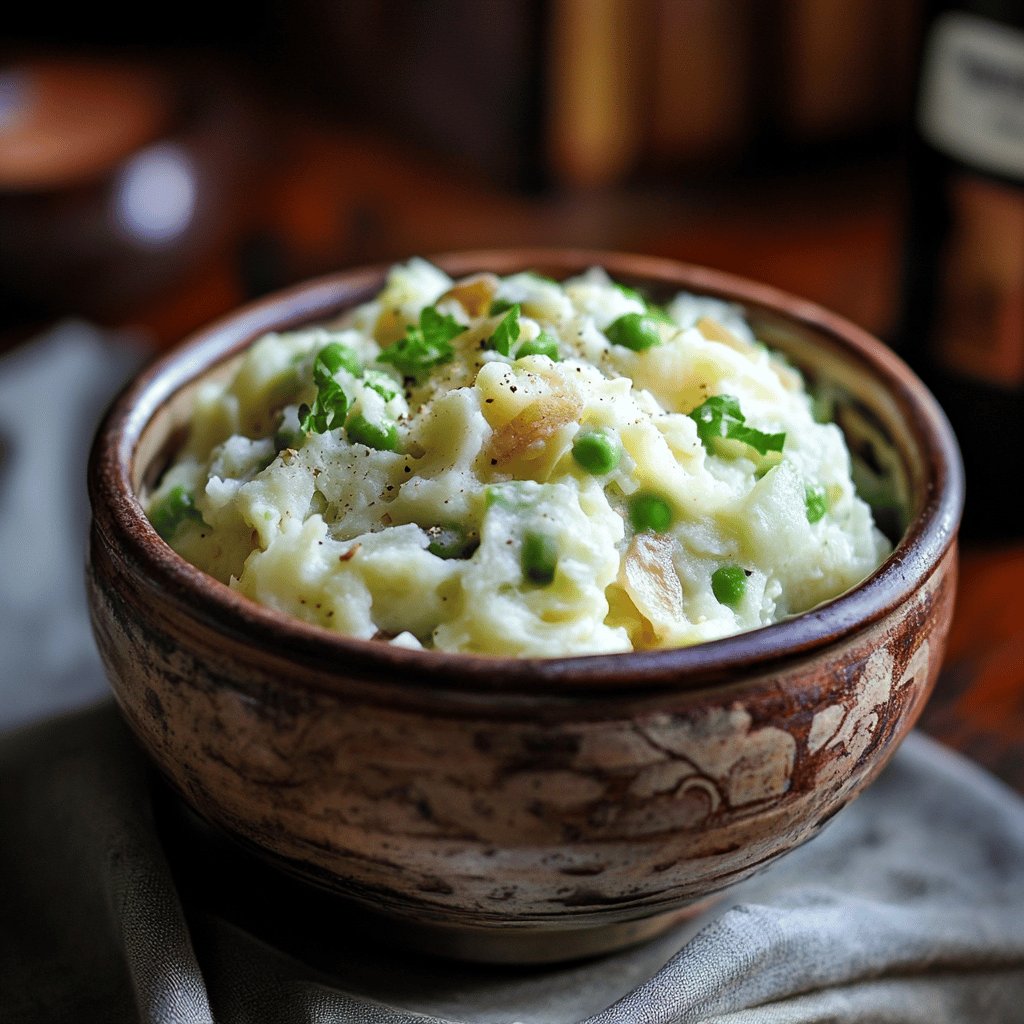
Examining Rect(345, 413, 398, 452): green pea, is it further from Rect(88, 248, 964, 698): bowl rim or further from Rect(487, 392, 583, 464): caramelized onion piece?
Rect(88, 248, 964, 698): bowl rim

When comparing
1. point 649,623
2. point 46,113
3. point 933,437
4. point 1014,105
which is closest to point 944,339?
point 1014,105

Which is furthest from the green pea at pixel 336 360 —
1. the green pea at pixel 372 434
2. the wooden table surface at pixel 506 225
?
the wooden table surface at pixel 506 225

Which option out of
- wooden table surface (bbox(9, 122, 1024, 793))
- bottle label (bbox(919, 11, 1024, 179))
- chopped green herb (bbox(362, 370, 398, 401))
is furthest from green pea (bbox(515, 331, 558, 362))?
wooden table surface (bbox(9, 122, 1024, 793))

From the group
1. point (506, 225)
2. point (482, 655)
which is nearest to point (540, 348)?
point (482, 655)

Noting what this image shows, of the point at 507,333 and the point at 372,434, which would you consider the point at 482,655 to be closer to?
the point at 372,434

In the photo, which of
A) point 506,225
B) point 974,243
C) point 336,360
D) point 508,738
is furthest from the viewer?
point 506,225

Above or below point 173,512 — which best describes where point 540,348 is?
above

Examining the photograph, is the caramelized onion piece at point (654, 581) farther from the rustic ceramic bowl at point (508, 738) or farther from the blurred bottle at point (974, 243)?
the blurred bottle at point (974, 243)
